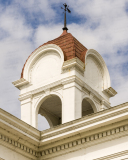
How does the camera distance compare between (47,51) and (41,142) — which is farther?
(47,51)

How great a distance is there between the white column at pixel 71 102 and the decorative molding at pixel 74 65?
0.85 m

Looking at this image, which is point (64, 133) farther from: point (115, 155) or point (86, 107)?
point (86, 107)

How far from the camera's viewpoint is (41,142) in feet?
55.7

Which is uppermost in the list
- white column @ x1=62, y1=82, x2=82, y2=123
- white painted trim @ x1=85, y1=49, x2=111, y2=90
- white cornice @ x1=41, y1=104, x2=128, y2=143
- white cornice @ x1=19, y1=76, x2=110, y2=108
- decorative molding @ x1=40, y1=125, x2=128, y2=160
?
white painted trim @ x1=85, y1=49, x2=111, y2=90

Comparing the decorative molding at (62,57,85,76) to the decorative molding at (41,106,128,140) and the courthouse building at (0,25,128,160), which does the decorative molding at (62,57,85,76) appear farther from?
the decorative molding at (41,106,128,140)

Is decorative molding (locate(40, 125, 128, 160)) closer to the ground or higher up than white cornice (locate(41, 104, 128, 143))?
closer to the ground

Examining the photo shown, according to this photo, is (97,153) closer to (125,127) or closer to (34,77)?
(125,127)

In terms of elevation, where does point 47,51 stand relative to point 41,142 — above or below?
above

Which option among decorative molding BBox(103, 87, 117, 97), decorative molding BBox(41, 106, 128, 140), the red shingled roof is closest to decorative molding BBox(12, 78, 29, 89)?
the red shingled roof

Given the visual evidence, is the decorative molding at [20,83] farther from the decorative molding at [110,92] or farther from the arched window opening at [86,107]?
the decorative molding at [110,92]

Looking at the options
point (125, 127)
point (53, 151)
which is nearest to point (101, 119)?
point (125, 127)

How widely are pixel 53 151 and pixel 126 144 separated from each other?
333cm

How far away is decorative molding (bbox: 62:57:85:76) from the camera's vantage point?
19.9 m

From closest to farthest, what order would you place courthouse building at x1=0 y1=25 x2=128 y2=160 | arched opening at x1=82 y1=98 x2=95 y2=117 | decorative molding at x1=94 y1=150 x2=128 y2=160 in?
decorative molding at x1=94 y1=150 x2=128 y2=160 → courthouse building at x1=0 y1=25 x2=128 y2=160 → arched opening at x1=82 y1=98 x2=95 y2=117
